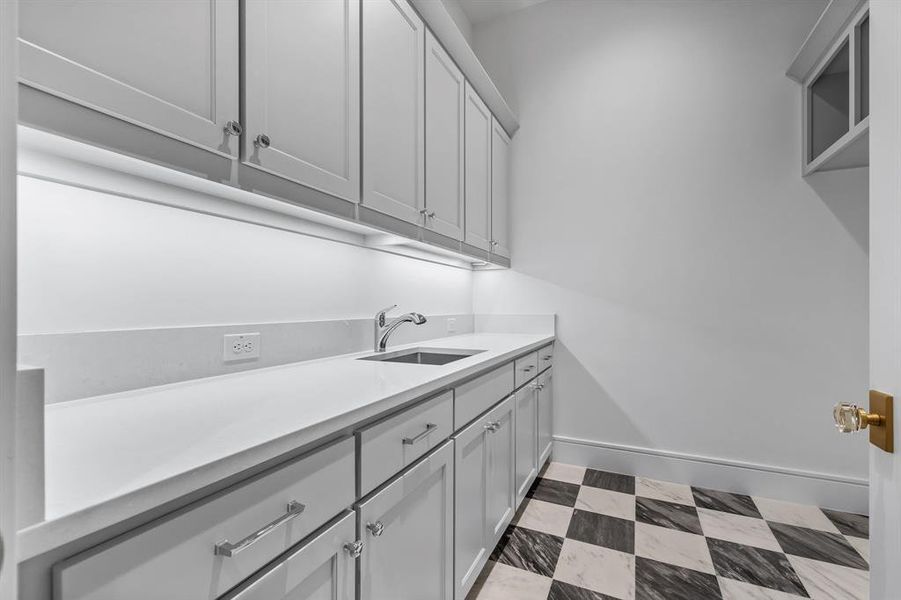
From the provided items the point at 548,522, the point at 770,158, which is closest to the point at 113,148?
the point at 548,522

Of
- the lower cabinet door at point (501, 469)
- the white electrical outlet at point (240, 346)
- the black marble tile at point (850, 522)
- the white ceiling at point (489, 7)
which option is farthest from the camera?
the white ceiling at point (489, 7)

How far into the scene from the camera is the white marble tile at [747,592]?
1.55 meters

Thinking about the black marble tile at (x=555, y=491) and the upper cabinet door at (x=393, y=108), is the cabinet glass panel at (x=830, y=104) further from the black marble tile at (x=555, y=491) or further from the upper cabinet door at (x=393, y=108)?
the black marble tile at (x=555, y=491)

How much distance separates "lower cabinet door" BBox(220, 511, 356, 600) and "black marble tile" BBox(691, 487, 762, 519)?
219 cm

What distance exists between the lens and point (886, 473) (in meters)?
0.68

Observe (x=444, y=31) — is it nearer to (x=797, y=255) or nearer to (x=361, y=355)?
(x=361, y=355)

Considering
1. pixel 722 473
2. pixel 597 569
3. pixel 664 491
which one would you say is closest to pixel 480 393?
pixel 597 569

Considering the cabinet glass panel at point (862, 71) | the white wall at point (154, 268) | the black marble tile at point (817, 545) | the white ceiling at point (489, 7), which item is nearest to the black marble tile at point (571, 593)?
the black marble tile at point (817, 545)

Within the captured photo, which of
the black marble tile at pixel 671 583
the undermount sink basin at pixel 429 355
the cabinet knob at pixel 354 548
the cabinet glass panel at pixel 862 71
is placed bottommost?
the black marble tile at pixel 671 583

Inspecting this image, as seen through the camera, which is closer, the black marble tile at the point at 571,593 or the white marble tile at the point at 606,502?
the black marble tile at the point at 571,593

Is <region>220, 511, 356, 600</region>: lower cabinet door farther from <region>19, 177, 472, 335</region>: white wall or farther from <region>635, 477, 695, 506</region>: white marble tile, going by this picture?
<region>635, 477, 695, 506</region>: white marble tile

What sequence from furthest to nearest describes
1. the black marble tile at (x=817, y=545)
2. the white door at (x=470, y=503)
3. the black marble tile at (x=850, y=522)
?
1. the black marble tile at (x=850, y=522)
2. the black marble tile at (x=817, y=545)
3. the white door at (x=470, y=503)

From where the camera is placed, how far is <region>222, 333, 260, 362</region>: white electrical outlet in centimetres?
121

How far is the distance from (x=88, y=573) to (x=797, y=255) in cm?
307
